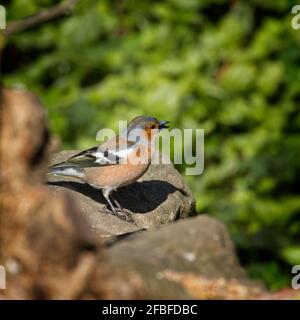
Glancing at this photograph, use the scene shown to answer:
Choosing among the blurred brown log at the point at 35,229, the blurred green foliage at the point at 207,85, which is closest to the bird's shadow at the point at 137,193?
the blurred brown log at the point at 35,229

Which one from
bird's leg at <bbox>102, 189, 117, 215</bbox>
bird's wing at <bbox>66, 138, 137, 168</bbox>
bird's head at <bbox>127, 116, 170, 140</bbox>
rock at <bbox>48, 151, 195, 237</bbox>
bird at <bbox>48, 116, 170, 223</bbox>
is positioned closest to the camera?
rock at <bbox>48, 151, 195, 237</bbox>

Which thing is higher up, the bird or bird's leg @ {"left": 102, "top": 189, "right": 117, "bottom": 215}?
the bird

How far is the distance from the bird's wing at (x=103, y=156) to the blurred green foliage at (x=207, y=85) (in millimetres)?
3332

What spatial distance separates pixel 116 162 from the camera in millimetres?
6594

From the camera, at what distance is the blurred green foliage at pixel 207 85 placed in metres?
10.1

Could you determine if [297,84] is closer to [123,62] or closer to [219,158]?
[219,158]

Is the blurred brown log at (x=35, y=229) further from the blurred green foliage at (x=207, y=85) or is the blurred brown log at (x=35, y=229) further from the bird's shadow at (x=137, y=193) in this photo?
the blurred green foliage at (x=207, y=85)

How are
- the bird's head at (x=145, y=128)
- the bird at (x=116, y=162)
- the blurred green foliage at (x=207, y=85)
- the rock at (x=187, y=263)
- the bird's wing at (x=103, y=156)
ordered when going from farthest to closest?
1. the blurred green foliage at (x=207, y=85)
2. the bird's head at (x=145, y=128)
3. the bird's wing at (x=103, y=156)
4. the bird at (x=116, y=162)
5. the rock at (x=187, y=263)

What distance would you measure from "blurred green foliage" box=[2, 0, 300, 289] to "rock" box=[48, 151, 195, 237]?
3.06 meters

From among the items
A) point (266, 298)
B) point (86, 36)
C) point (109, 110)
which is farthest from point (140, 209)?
point (86, 36)

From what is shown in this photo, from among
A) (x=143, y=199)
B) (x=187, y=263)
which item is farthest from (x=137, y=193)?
(x=187, y=263)

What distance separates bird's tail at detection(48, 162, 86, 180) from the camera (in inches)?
255

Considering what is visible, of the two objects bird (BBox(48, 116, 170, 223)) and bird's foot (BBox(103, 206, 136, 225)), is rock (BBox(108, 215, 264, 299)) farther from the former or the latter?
bird (BBox(48, 116, 170, 223))

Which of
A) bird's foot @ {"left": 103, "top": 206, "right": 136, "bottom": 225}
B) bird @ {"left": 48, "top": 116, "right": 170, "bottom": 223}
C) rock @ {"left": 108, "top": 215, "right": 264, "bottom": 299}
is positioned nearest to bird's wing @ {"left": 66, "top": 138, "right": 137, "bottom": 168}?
bird @ {"left": 48, "top": 116, "right": 170, "bottom": 223}
